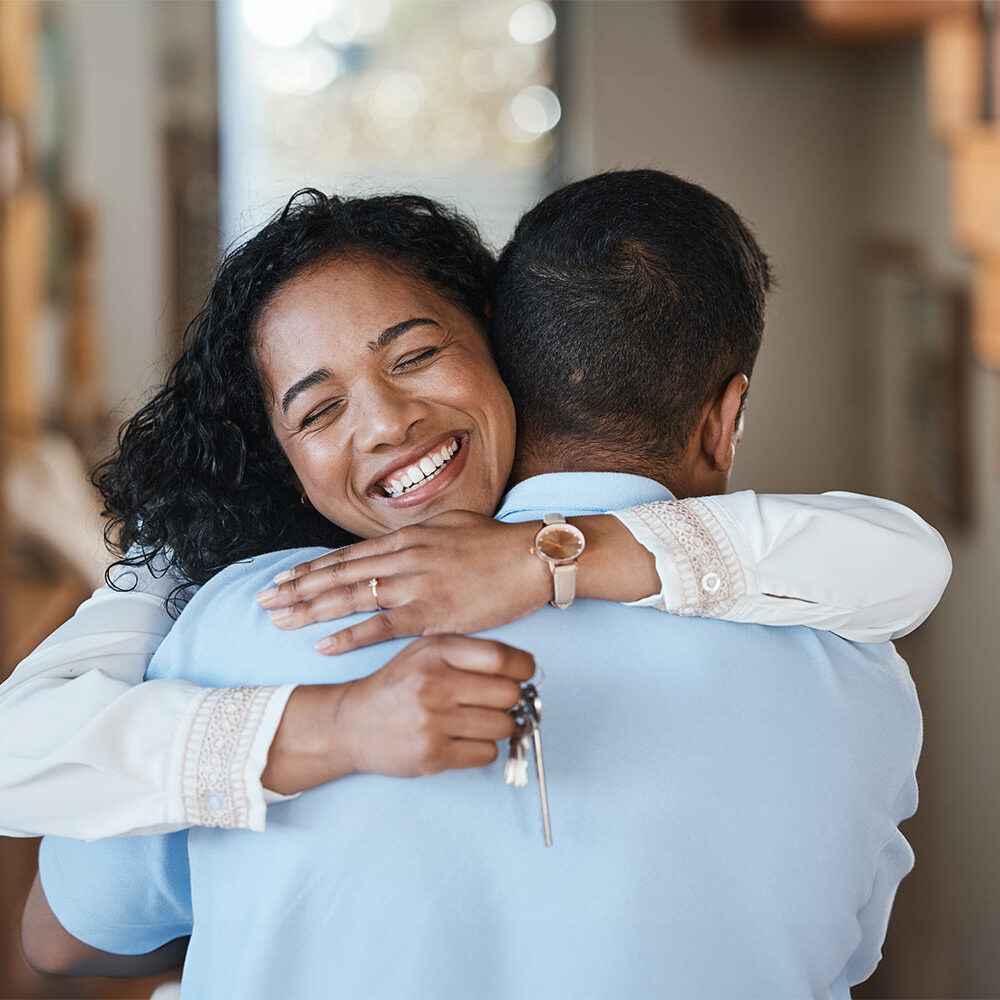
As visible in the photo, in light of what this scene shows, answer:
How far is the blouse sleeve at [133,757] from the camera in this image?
2.65 ft

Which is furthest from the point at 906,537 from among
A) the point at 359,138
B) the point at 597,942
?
the point at 359,138

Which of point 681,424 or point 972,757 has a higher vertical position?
point 681,424

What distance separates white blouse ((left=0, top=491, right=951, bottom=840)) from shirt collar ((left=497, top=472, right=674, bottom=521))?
0.15 feet

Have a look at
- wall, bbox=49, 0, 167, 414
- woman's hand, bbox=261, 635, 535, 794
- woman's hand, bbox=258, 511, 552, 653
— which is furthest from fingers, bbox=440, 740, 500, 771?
wall, bbox=49, 0, 167, 414

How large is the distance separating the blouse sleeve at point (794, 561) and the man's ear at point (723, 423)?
0.09m

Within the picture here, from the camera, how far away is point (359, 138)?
4.98m

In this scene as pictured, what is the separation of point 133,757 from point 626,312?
0.53 meters

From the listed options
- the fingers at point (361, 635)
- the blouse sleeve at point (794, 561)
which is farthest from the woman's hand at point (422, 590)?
the blouse sleeve at point (794, 561)

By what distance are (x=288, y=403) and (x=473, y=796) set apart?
43 cm

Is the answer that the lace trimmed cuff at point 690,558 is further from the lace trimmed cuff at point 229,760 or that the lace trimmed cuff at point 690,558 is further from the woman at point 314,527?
the lace trimmed cuff at point 229,760

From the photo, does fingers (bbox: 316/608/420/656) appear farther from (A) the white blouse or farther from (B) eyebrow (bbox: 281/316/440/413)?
(B) eyebrow (bbox: 281/316/440/413)

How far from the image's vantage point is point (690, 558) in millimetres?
890

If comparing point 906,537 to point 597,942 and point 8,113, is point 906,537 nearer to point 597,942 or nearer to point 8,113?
point 597,942

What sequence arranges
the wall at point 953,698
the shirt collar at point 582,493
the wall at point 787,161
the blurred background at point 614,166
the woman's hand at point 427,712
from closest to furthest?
the woman's hand at point 427,712 → the shirt collar at point 582,493 → the wall at point 953,698 → the blurred background at point 614,166 → the wall at point 787,161
